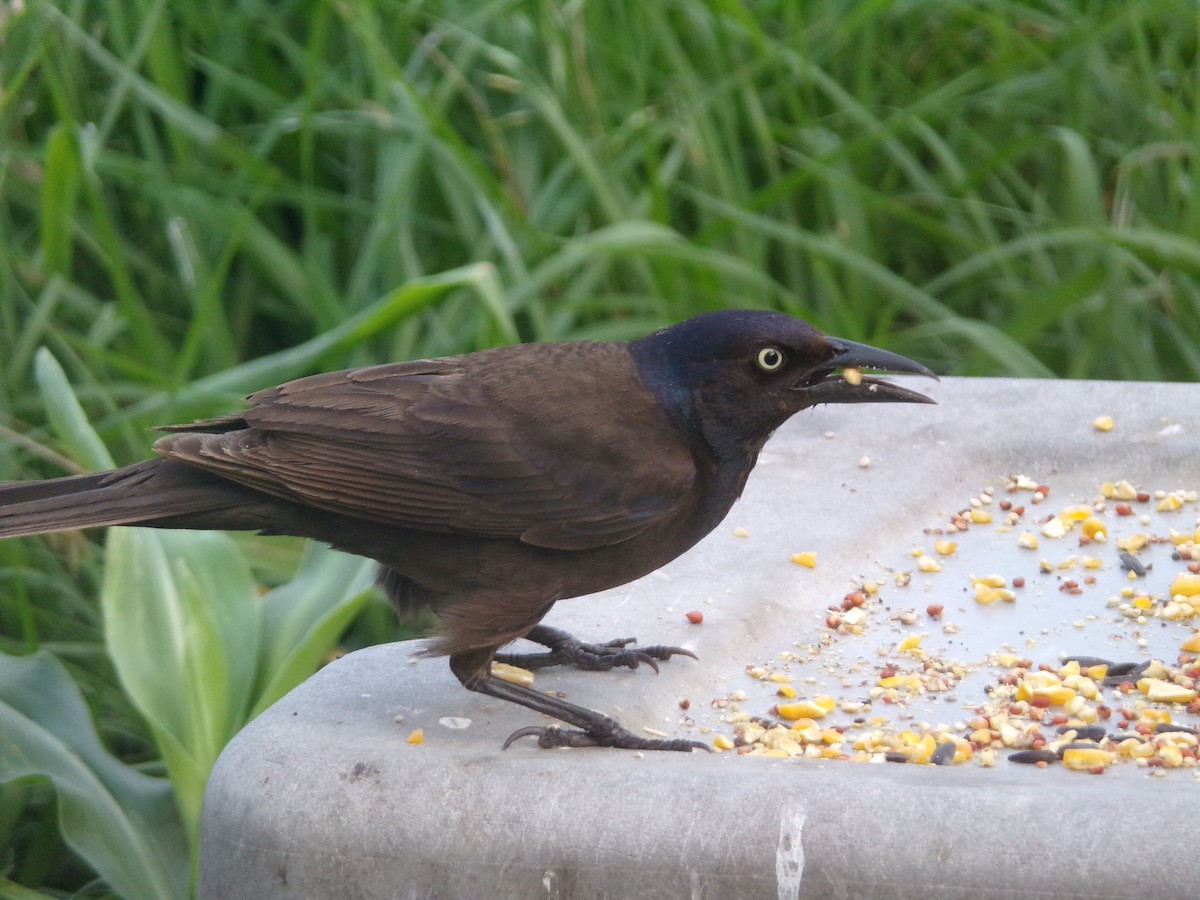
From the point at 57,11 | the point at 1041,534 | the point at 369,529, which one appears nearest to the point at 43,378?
the point at 369,529

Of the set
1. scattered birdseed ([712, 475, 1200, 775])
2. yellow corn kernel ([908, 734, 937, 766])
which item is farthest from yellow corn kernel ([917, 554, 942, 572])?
yellow corn kernel ([908, 734, 937, 766])

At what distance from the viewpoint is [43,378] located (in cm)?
346

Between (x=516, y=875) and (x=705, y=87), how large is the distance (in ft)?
Result: 12.2

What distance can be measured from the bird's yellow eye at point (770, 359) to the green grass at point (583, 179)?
4.47ft

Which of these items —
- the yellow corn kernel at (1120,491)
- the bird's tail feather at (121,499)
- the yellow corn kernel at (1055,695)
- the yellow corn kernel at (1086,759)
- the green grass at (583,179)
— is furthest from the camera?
the green grass at (583,179)

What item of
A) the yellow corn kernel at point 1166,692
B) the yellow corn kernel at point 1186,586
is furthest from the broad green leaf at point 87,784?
the yellow corn kernel at point 1186,586

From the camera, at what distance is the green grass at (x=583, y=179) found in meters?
4.59

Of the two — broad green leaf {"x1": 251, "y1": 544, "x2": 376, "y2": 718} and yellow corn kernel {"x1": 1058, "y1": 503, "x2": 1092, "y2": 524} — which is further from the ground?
yellow corn kernel {"x1": 1058, "y1": 503, "x2": 1092, "y2": 524}

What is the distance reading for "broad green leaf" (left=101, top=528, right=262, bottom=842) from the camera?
3.16 m

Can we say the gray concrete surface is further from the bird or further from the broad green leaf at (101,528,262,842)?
the broad green leaf at (101,528,262,842)

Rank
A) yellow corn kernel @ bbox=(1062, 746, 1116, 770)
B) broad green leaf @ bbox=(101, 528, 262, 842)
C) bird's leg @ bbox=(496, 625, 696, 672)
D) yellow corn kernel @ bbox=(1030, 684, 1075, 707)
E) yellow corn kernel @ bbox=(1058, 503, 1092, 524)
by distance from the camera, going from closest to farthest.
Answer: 1. yellow corn kernel @ bbox=(1062, 746, 1116, 770)
2. yellow corn kernel @ bbox=(1030, 684, 1075, 707)
3. bird's leg @ bbox=(496, 625, 696, 672)
4. broad green leaf @ bbox=(101, 528, 262, 842)
5. yellow corn kernel @ bbox=(1058, 503, 1092, 524)

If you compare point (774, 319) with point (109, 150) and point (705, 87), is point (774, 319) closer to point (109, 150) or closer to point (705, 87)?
point (705, 87)

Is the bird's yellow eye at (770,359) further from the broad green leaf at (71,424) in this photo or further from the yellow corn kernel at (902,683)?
the broad green leaf at (71,424)

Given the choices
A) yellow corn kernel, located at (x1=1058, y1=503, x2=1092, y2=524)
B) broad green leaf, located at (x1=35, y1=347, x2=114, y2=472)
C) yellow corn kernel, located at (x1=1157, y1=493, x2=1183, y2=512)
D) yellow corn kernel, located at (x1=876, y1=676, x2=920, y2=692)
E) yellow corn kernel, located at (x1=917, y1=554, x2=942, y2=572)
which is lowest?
yellow corn kernel, located at (x1=876, y1=676, x2=920, y2=692)
